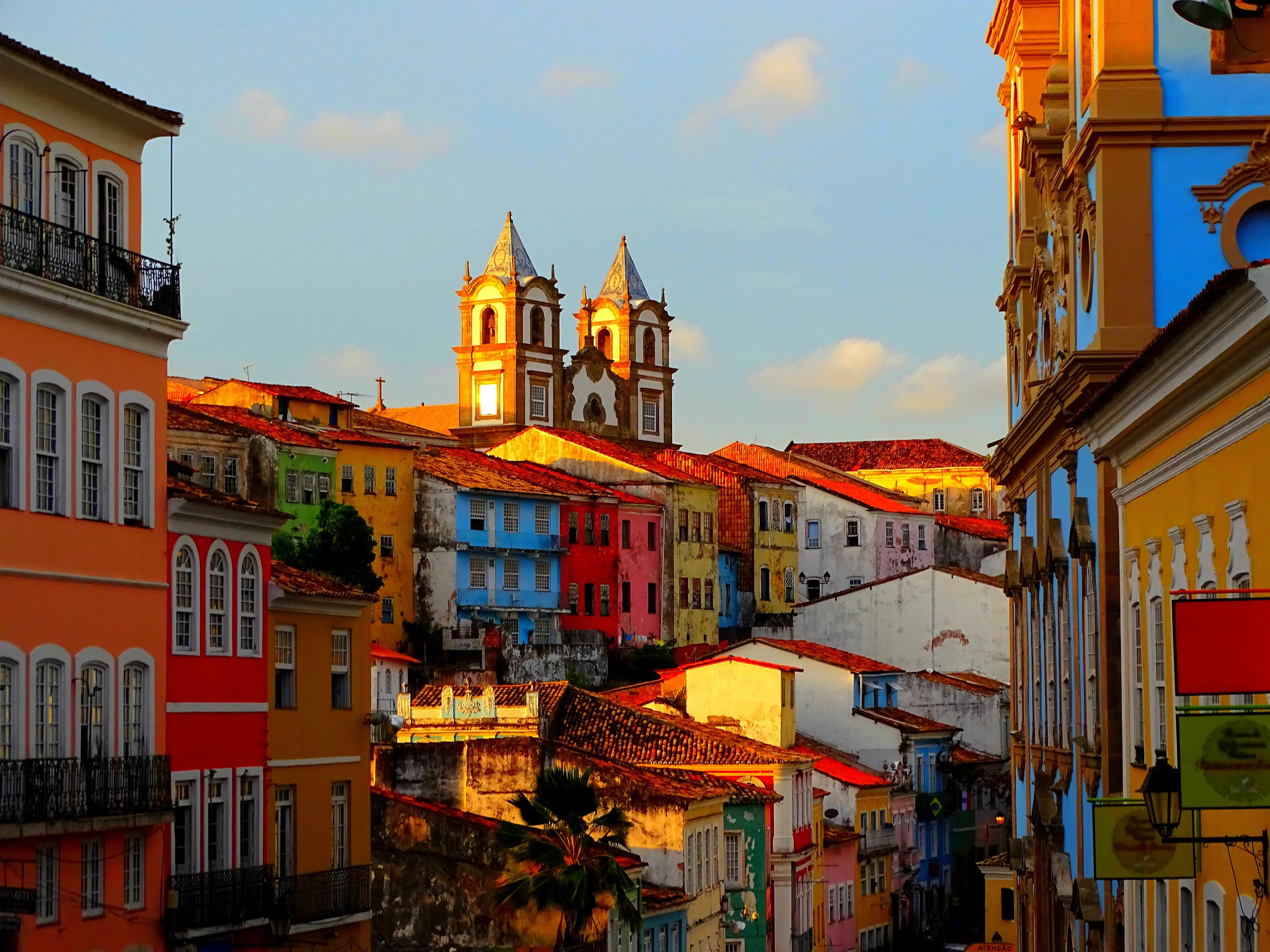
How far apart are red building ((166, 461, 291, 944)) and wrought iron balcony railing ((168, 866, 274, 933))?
0.7 inches

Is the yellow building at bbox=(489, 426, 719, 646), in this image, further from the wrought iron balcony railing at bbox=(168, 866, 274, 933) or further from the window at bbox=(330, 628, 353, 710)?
the wrought iron balcony railing at bbox=(168, 866, 274, 933)

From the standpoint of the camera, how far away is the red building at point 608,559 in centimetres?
9825

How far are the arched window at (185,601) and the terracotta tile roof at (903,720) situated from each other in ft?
166

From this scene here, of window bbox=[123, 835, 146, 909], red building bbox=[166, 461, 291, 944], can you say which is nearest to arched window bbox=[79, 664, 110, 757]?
window bbox=[123, 835, 146, 909]

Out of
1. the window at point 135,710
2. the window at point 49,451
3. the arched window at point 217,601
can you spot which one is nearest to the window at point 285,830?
the arched window at point 217,601

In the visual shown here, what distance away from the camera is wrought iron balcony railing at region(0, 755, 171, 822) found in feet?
91.1

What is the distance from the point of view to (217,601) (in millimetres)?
33219

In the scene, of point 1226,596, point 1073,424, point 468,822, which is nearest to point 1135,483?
point 1073,424

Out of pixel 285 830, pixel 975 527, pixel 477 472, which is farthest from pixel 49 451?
pixel 975 527

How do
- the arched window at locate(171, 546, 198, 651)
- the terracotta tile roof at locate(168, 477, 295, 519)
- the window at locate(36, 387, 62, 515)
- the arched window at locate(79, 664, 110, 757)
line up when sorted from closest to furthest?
1. the window at locate(36, 387, 62, 515)
2. the arched window at locate(79, 664, 110, 757)
3. the terracotta tile roof at locate(168, 477, 295, 519)
4. the arched window at locate(171, 546, 198, 651)

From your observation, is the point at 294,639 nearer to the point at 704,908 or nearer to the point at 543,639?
the point at 704,908

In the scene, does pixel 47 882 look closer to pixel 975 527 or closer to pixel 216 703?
pixel 216 703

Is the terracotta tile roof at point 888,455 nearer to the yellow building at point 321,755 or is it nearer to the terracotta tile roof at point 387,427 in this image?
the terracotta tile roof at point 387,427

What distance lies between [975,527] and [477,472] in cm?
3349
